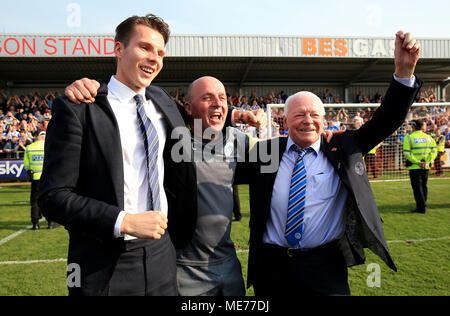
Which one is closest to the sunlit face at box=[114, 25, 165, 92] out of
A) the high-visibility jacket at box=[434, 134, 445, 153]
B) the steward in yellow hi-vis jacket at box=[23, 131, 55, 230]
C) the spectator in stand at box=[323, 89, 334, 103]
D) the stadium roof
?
the steward in yellow hi-vis jacket at box=[23, 131, 55, 230]

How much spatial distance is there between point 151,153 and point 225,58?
690 inches

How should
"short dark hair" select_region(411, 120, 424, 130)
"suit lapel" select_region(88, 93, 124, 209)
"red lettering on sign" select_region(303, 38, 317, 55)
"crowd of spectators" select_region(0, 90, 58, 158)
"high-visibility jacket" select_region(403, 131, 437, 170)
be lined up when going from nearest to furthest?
"suit lapel" select_region(88, 93, 124, 209) → "high-visibility jacket" select_region(403, 131, 437, 170) → "short dark hair" select_region(411, 120, 424, 130) → "crowd of spectators" select_region(0, 90, 58, 158) → "red lettering on sign" select_region(303, 38, 317, 55)

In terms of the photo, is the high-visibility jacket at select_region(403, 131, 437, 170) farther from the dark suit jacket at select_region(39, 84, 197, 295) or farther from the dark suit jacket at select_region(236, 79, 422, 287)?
the dark suit jacket at select_region(39, 84, 197, 295)

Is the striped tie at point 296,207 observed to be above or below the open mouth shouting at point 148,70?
below

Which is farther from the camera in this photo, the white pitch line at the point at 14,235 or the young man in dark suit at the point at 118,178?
the white pitch line at the point at 14,235

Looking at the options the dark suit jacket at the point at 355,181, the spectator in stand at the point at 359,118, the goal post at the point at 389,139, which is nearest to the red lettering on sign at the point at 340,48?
the goal post at the point at 389,139

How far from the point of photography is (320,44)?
1828cm

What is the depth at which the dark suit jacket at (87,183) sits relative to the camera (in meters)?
1.32

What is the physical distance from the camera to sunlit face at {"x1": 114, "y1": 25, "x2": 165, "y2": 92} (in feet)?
5.22

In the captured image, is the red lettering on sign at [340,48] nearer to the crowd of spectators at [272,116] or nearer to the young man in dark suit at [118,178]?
the crowd of spectators at [272,116]

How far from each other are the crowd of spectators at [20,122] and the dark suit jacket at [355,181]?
386 inches

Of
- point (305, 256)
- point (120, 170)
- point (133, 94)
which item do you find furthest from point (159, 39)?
point (305, 256)

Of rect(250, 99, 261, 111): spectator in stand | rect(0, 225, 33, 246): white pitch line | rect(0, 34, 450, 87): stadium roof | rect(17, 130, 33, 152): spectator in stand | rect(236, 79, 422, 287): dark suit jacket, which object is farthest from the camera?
rect(250, 99, 261, 111): spectator in stand

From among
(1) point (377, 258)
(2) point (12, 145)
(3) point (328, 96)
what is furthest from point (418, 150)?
(2) point (12, 145)
